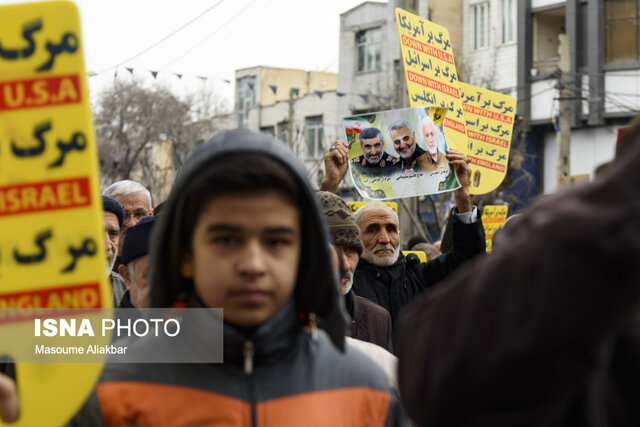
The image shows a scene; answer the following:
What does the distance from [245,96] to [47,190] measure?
47.8m

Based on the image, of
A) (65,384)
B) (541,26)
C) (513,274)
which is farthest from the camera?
(541,26)

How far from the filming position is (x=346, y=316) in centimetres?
212

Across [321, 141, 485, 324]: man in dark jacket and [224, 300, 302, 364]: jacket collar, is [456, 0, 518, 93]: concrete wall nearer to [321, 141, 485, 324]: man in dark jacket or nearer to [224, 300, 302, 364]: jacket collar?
[321, 141, 485, 324]: man in dark jacket

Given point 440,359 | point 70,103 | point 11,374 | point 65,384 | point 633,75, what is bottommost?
point 11,374

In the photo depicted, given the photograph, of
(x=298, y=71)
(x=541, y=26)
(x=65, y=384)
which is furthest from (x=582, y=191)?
(x=298, y=71)

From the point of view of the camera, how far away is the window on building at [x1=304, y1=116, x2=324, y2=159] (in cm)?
3962

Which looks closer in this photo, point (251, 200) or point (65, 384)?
point (65, 384)

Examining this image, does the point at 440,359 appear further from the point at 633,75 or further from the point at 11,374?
the point at 633,75

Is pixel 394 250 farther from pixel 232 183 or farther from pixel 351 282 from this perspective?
pixel 232 183

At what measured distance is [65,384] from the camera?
5.92ft

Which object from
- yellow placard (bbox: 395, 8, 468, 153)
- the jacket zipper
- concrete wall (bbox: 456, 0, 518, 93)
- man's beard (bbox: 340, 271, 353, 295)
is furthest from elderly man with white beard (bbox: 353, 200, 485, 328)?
concrete wall (bbox: 456, 0, 518, 93)

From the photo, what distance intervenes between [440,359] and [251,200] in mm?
919

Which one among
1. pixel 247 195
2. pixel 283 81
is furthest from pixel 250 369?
pixel 283 81

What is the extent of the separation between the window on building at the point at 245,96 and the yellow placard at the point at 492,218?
3735 cm
